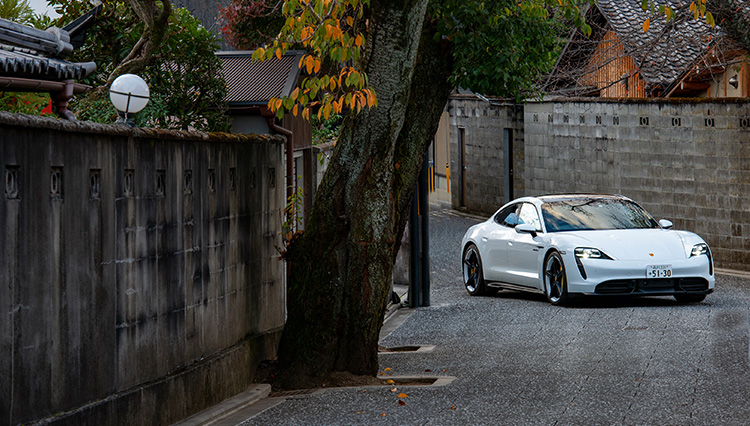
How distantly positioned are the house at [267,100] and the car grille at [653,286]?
4179 millimetres

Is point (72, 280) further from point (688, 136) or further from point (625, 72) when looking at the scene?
point (625, 72)

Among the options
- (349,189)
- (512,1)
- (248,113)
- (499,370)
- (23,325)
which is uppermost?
(512,1)

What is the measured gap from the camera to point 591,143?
82.6 feet

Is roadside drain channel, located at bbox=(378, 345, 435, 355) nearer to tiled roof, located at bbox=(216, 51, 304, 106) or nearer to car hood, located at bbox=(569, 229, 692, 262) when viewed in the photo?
car hood, located at bbox=(569, 229, 692, 262)

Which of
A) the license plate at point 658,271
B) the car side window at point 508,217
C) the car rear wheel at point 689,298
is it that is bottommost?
the car rear wheel at point 689,298

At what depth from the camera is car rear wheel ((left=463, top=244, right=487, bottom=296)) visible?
57.3 feet

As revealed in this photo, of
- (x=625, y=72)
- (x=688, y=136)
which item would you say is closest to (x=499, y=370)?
(x=688, y=136)

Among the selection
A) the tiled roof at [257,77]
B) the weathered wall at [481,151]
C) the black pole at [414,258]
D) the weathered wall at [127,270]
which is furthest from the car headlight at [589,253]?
the weathered wall at [481,151]

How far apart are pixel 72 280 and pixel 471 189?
27049mm

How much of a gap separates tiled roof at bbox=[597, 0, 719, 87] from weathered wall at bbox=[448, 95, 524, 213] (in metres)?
3.41

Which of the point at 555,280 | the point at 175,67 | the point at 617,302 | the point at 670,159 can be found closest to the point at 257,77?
the point at 175,67

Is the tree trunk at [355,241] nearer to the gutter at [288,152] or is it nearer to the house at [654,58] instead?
the gutter at [288,152]

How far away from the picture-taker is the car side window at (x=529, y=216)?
632 inches

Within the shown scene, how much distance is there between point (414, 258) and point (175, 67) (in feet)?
14.3
